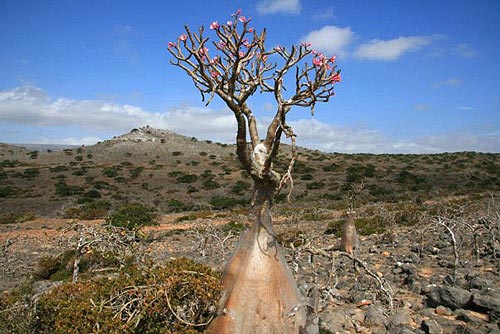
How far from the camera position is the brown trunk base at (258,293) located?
3555 millimetres

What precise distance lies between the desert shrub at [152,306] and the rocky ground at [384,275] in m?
0.78

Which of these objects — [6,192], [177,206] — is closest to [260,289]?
[177,206]

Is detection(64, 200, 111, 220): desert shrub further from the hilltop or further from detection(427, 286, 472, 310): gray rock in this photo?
detection(427, 286, 472, 310): gray rock

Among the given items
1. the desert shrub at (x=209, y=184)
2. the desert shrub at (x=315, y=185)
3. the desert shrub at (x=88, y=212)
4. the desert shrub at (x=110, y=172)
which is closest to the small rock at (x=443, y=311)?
the desert shrub at (x=88, y=212)

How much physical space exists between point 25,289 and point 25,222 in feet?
43.5

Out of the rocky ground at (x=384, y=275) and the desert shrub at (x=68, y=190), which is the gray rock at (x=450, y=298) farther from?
the desert shrub at (x=68, y=190)

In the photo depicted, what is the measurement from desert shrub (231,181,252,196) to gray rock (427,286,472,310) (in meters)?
22.9

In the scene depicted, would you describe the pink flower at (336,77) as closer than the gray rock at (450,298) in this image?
Yes

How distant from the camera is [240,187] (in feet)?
98.8

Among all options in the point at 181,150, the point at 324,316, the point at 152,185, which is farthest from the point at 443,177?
the point at 181,150

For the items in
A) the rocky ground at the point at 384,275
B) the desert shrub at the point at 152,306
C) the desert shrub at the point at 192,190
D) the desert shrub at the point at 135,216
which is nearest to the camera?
the desert shrub at the point at 152,306

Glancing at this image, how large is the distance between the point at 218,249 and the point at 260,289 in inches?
301

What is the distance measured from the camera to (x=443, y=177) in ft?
105

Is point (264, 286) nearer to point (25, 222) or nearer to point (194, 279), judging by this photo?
point (194, 279)
